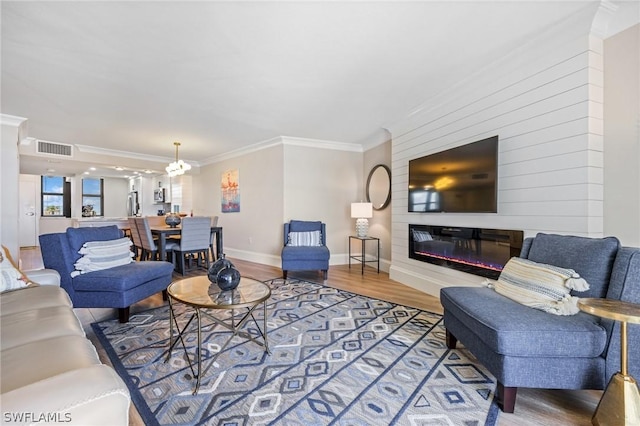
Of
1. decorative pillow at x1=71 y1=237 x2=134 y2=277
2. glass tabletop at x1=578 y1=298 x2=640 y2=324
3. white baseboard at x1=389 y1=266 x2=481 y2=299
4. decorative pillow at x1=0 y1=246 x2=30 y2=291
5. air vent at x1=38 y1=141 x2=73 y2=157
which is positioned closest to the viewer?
glass tabletop at x1=578 y1=298 x2=640 y2=324

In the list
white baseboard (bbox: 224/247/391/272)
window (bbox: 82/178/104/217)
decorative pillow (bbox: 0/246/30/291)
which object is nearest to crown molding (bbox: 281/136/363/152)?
white baseboard (bbox: 224/247/391/272)

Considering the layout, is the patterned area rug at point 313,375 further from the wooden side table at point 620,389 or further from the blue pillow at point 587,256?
the blue pillow at point 587,256

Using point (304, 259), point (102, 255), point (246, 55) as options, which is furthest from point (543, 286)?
point (102, 255)

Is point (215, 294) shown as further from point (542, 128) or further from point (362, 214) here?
point (362, 214)

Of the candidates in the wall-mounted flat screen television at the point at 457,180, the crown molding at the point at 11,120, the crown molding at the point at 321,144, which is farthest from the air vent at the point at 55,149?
the wall-mounted flat screen television at the point at 457,180

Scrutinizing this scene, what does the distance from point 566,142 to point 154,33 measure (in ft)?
11.1

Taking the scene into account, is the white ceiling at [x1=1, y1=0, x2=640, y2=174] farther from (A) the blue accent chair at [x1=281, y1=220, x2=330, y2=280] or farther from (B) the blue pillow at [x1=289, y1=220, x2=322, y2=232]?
(A) the blue accent chair at [x1=281, y1=220, x2=330, y2=280]

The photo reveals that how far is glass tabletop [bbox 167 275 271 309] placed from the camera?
1.81 metres

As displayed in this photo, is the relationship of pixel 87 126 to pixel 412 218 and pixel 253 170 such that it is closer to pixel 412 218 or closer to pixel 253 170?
pixel 253 170

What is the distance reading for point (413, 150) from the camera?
13.2 feet

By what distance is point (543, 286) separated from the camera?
68.6 inches

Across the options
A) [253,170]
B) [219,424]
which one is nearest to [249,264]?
[253,170]

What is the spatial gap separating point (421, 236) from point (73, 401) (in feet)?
12.3

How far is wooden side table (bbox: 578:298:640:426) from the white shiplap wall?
3.64 ft
